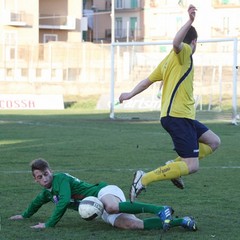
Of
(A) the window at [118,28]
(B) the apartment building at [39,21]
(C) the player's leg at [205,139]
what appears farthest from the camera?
(A) the window at [118,28]

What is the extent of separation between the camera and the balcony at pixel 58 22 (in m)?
68.2

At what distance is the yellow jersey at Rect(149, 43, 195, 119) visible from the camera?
941cm

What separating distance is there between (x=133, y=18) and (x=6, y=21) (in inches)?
781

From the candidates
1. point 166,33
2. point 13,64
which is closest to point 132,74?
point 13,64

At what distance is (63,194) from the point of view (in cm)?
877

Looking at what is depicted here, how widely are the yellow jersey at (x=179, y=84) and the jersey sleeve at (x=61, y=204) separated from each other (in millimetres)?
1471

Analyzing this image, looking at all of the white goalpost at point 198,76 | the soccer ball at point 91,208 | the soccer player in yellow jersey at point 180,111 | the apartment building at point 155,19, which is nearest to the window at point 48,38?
the apartment building at point 155,19

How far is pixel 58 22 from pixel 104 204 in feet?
199

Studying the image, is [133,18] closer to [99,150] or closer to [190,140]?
[99,150]

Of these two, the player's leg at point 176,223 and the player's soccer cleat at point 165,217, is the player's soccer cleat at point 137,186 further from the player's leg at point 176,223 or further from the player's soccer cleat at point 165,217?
the player's soccer cleat at point 165,217

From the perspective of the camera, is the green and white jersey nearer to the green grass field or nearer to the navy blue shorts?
the green grass field

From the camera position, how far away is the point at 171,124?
945 centimetres

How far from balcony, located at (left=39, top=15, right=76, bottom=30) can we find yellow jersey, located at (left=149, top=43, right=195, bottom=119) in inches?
2319

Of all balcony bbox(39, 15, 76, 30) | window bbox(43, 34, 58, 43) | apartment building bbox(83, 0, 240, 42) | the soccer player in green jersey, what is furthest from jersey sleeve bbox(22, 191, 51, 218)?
window bbox(43, 34, 58, 43)
